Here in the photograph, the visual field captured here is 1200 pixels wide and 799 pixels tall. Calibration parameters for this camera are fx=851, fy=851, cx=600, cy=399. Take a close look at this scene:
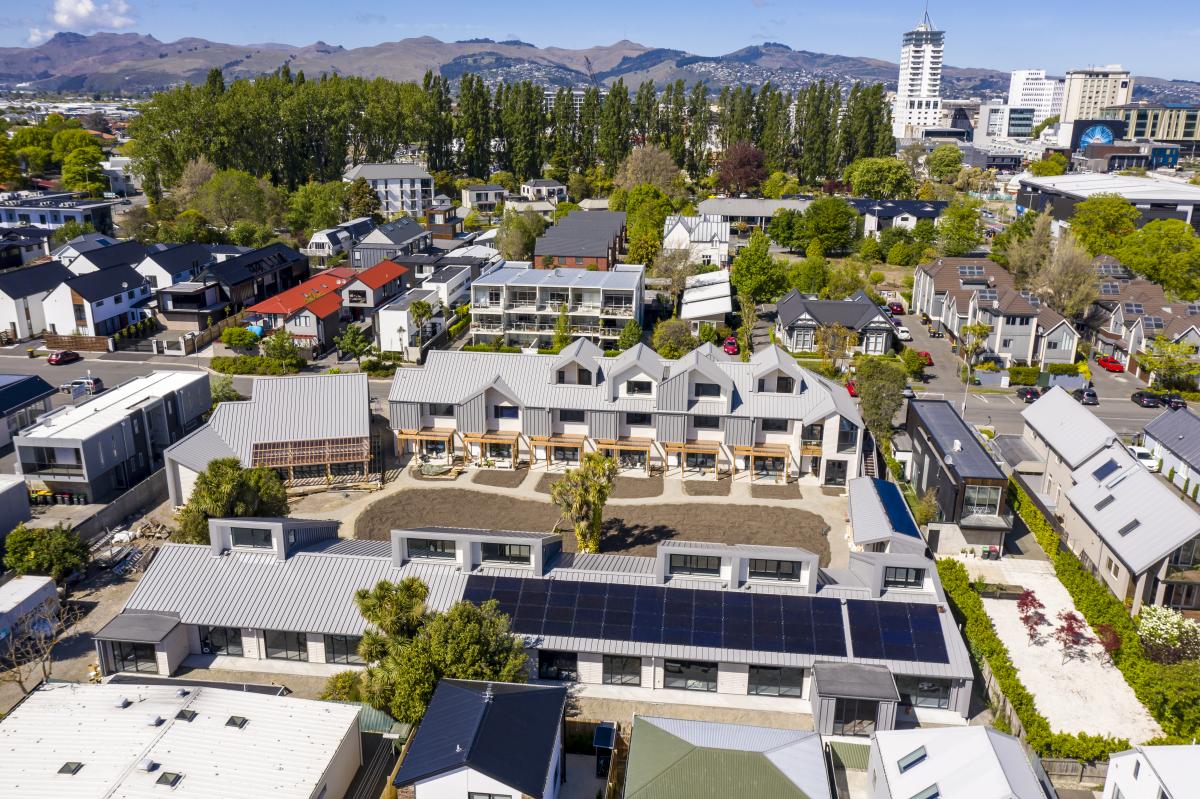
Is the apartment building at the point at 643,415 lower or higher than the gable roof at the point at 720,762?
higher

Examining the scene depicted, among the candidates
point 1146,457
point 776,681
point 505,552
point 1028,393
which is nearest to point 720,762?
point 776,681

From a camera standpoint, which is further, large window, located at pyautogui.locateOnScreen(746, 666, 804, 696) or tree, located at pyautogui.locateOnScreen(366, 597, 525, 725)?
large window, located at pyautogui.locateOnScreen(746, 666, 804, 696)

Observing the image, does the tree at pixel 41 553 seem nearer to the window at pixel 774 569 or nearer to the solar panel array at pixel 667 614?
the solar panel array at pixel 667 614

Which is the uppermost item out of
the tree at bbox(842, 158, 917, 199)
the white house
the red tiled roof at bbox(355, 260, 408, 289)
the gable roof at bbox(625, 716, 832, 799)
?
the tree at bbox(842, 158, 917, 199)

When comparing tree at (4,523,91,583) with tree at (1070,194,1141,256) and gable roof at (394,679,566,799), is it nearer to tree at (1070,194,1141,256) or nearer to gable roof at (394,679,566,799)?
gable roof at (394,679,566,799)

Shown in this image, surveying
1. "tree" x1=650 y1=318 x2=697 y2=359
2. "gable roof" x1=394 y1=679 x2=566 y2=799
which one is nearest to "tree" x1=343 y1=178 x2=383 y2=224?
"tree" x1=650 y1=318 x2=697 y2=359

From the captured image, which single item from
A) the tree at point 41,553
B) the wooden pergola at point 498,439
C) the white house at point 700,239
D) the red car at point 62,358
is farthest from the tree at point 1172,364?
the red car at point 62,358

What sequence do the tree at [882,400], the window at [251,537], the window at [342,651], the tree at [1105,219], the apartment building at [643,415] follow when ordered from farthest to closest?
the tree at [1105,219]
the tree at [882,400]
the apartment building at [643,415]
the window at [251,537]
the window at [342,651]
